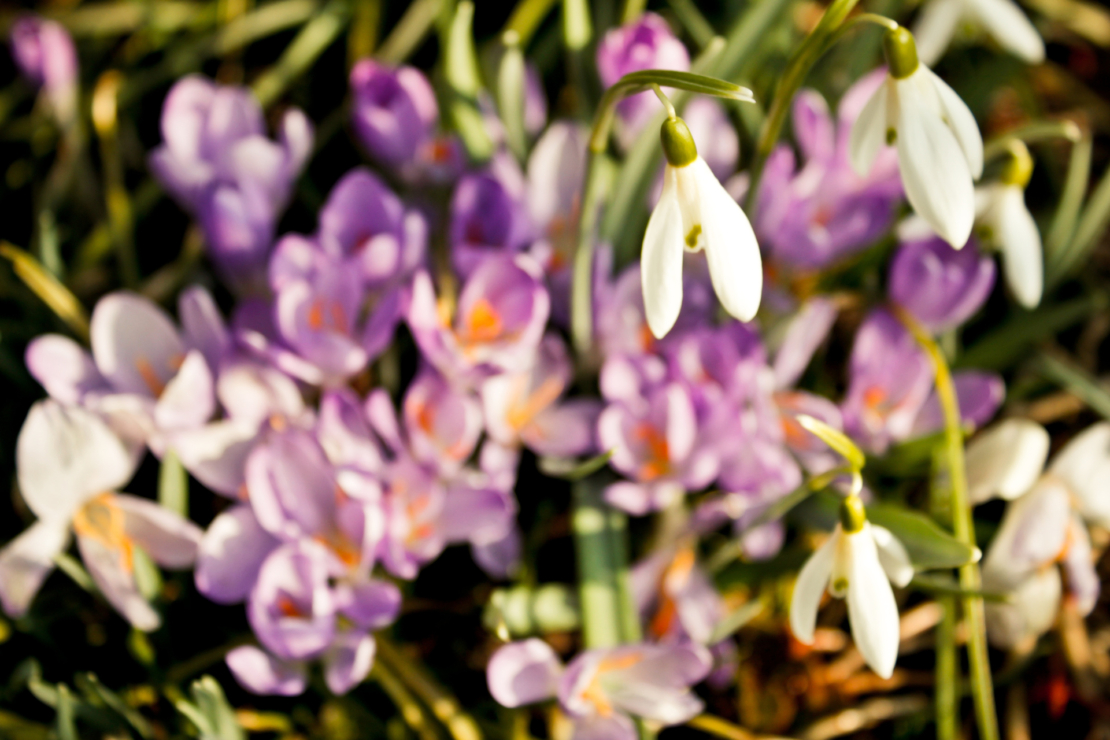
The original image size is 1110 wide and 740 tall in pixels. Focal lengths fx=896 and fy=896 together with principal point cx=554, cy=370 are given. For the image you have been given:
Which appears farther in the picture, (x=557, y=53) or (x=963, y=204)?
(x=557, y=53)

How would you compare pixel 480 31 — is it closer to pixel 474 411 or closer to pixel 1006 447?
pixel 474 411

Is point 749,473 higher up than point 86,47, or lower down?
lower down

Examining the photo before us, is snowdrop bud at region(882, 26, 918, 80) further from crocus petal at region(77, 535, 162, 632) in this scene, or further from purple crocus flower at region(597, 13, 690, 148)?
crocus petal at region(77, 535, 162, 632)

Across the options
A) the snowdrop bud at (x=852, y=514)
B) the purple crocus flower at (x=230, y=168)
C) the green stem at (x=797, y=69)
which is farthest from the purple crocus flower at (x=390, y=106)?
the snowdrop bud at (x=852, y=514)

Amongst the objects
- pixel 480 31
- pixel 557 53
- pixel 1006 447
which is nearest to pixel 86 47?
pixel 480 31

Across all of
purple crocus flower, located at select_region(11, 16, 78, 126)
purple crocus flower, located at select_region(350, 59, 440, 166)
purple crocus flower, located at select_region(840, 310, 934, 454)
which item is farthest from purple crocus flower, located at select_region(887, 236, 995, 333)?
purple crocus flower, located at select_region(11, 16, 78, 126)

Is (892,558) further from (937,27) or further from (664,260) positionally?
(937,27)

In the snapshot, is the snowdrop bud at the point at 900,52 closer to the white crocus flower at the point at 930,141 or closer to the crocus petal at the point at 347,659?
the white crocus flower at the point at 930,141
